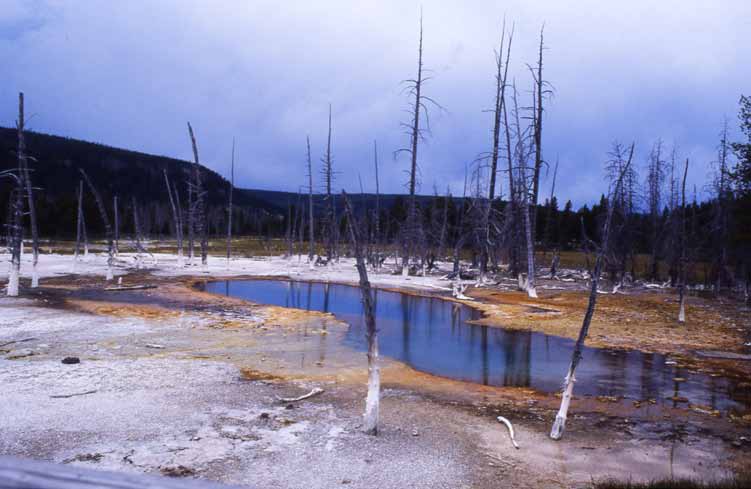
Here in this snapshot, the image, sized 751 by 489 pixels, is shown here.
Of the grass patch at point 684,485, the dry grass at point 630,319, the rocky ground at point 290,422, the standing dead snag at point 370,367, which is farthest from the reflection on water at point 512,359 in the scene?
the grass patch at point 684,485

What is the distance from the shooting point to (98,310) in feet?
65.4

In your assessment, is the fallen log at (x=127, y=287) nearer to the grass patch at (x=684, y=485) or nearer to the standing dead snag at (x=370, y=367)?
the standing dead snag at (x=370, y=367)

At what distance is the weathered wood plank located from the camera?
2.07 meters

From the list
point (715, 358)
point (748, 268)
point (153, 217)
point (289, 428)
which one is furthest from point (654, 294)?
point (153, 217)

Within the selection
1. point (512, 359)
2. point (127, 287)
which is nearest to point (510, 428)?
point (512, 359)

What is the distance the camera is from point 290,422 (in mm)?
8906

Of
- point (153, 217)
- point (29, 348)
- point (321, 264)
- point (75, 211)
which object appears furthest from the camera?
point (153, 217)

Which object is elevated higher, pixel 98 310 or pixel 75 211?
pixel 75 211

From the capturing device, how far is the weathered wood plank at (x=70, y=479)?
6.79ft

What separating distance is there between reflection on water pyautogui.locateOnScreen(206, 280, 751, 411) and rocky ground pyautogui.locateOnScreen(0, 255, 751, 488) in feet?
4.24

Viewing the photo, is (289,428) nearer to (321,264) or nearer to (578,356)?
(578,356)

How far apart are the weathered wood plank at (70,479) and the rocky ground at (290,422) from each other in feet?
16.1

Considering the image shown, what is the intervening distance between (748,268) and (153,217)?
10741 centimetres

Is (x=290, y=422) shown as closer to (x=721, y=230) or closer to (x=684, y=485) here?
(x=684, y=485)
